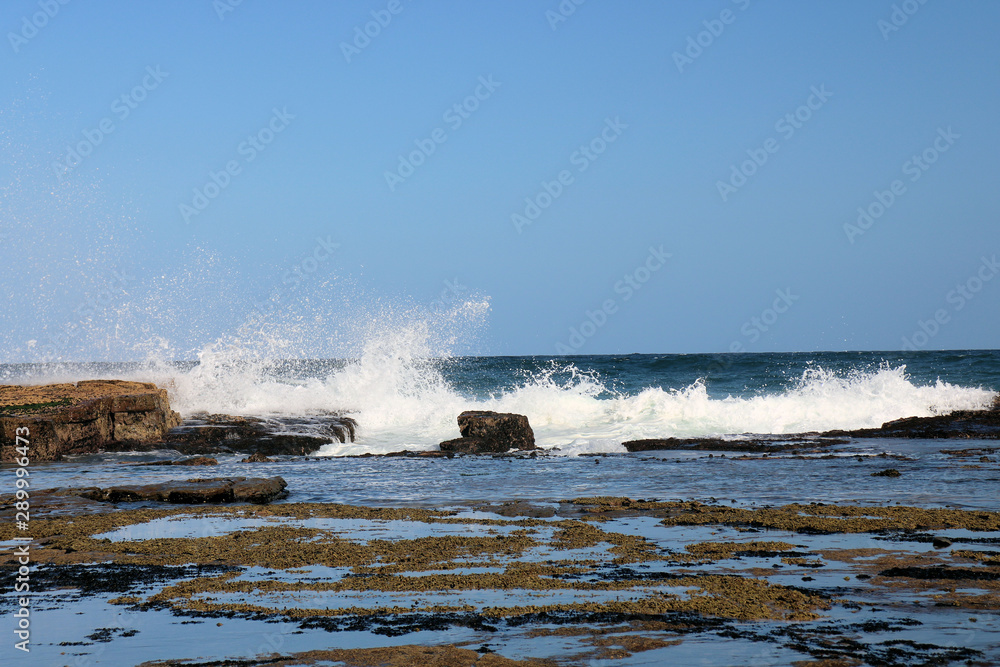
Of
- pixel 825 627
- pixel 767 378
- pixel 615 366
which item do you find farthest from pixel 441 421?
pixel 615 366

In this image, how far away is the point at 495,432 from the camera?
1838cm

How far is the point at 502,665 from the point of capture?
421 centimetres

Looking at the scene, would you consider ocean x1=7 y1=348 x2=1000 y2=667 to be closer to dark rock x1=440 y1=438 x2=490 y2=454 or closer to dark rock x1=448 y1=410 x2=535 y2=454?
dark rock x1=440 y1=438 x2=490 y2=454

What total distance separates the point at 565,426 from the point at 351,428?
594cm

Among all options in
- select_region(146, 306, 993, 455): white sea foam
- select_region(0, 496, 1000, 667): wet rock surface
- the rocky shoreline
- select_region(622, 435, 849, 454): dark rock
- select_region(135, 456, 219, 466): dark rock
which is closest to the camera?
select_region(0, 496, 1000, 667): wet rock surface

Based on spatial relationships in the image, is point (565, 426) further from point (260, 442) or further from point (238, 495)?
point (238, 495)

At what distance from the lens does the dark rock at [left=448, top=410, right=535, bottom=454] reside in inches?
719

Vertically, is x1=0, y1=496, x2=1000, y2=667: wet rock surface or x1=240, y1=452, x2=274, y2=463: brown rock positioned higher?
x1=240, y1=452, x2=274, y2=463: brown rock

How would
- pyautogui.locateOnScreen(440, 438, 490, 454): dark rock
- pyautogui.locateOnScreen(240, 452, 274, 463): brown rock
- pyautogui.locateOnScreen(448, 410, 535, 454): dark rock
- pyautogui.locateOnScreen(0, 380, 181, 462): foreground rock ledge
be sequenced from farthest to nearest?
pyautogui.locateOnScreen(448, 410, 535, 454): dark rock < pyautogui.locateOnScreen(440, 438, 490, 454): dark rock < pyautogui.locateOnScreen(240, 452, 274, 463): brown rock < pyautogui.locateOnScreen(0, 380, 181, 462): foreground rock ledge

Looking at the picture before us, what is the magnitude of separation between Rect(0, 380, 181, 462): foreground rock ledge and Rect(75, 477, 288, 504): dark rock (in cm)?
567

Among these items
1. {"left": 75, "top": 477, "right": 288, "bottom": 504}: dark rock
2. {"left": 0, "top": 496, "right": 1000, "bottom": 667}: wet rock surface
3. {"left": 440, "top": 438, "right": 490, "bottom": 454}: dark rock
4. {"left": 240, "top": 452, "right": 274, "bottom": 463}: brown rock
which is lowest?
{"left": 0, "top": 496, "right": 1000, "bottom": 667}: wet rock surface

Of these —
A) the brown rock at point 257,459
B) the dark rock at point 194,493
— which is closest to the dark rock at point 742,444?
the brown rock at point 257,459

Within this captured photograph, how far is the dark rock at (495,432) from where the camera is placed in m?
18.3

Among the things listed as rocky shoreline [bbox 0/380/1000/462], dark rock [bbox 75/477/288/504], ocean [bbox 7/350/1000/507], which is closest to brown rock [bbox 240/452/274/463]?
rocky shoreline [bbox 0/380/1000/462]
